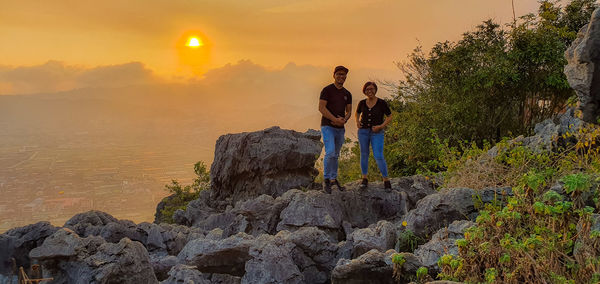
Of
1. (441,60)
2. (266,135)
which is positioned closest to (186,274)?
(266,135)

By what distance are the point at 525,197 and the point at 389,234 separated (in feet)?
8.15

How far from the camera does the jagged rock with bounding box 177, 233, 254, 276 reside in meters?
7.43

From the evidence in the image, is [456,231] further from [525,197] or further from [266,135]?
[266,135]

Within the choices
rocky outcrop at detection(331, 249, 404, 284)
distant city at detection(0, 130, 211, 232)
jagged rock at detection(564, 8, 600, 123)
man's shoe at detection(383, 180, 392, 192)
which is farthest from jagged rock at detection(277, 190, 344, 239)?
distant city at detection(0, 130, 211, 232)

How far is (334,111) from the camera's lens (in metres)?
9.42

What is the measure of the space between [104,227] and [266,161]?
6.07 meters

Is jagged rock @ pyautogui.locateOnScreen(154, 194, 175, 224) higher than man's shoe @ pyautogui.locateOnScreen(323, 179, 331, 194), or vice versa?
man's shoe @ pyautogui.locateOnScreen(323, 179, 331, 194)

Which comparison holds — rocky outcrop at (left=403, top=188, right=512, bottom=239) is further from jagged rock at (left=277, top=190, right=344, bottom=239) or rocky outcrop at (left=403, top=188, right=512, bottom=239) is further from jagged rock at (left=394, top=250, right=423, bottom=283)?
jagged rock at (left=277, top=190, right=344, bottom=239)

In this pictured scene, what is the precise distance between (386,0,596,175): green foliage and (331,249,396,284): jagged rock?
9.43 m

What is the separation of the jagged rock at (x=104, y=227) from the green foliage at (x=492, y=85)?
9.67 meters

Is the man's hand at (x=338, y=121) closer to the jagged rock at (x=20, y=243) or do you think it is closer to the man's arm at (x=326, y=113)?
the man's arm at (x=326, y=113)

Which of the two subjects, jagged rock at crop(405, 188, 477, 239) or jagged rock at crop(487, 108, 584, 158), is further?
jagged rock at crop(487, 108, 584, 158)

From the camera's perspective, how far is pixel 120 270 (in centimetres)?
674

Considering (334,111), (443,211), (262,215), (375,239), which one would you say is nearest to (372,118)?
(334,111)
